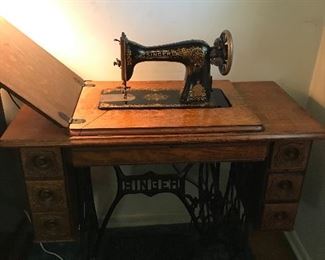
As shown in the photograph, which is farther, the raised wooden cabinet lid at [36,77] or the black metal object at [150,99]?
the black metal object at [150,99]

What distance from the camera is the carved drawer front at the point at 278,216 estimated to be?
123 cm

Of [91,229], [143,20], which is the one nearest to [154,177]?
[91,229]

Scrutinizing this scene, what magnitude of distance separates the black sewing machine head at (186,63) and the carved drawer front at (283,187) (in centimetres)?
29

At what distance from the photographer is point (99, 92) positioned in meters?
1.34

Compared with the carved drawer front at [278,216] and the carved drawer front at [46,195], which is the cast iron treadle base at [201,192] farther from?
the carved drawer front at [46,195]

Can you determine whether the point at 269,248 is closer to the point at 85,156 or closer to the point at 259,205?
the point at 259,205

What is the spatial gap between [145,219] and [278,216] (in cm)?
78

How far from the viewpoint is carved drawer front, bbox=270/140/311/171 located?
3.71ft

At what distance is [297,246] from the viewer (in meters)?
1.71

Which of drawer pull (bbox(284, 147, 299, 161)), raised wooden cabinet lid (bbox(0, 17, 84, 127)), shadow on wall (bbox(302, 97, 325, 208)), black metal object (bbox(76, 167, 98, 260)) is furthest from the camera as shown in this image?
shadow on wall (bbox(302, 97, 325, 208))

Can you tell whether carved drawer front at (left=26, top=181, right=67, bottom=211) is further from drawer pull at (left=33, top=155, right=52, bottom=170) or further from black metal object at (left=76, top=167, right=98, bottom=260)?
black metal object at (left=76, top=167, right=98, bottom=260)

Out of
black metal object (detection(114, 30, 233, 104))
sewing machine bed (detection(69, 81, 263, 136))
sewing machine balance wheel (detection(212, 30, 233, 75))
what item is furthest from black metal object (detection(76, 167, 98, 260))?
sewing machine balance wheel (detection(212, 30, 233, 75))

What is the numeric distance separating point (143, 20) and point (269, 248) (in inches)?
46.2

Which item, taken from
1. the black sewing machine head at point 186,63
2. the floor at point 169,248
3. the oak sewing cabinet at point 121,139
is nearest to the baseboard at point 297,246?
the floor at point 169,248
